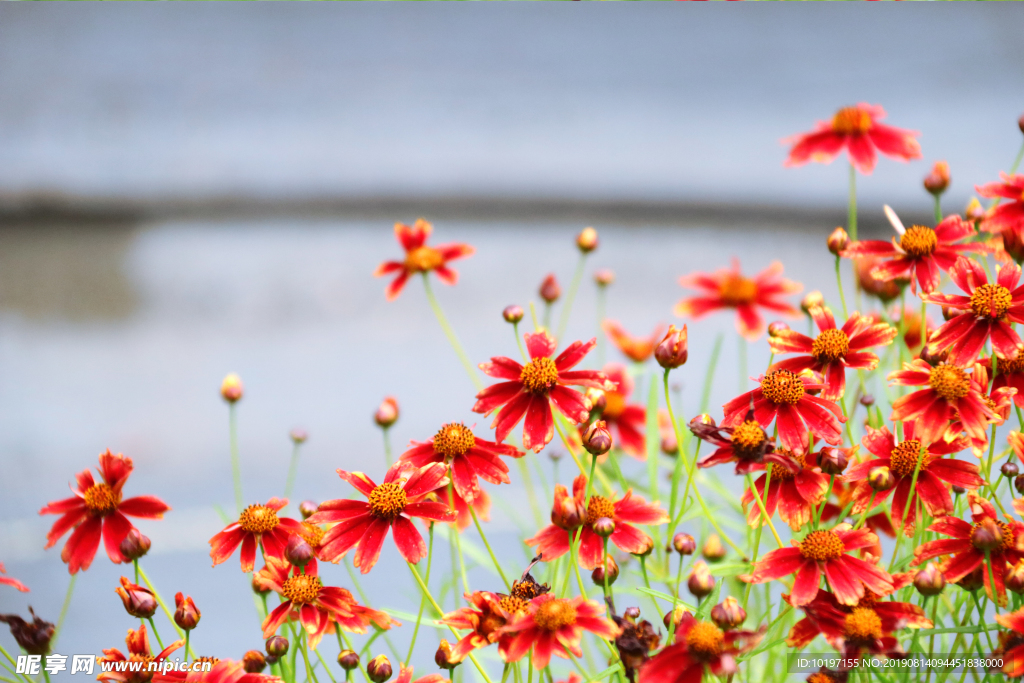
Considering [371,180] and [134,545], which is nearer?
[134,545]

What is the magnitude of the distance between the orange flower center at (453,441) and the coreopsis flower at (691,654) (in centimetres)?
9

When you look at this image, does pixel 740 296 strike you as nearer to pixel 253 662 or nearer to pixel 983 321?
pixel 983 321

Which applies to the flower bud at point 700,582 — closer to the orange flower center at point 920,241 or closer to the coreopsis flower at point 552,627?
the coreopsis flower at point 552,627

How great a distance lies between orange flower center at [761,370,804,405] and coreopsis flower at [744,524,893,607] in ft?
0.15

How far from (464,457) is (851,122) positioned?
1.06ft

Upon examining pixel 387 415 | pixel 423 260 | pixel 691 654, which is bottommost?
pixel 691 654

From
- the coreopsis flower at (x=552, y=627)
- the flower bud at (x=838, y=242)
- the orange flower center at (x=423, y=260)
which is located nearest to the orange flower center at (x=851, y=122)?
the flower bud at (x=838, y=242)

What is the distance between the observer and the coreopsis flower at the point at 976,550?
0.79ft

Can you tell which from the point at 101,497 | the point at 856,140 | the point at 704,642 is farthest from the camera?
the point at 856,140

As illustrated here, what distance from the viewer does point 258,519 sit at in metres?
0.29

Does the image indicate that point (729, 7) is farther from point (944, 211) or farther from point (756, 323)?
point (756, 323)

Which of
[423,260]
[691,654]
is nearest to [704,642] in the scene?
[691,654]

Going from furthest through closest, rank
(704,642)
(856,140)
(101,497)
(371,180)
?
1. (371,180)
2. (856,140)
3. (101,497)
4. (704,642)

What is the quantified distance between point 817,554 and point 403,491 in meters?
0.13
